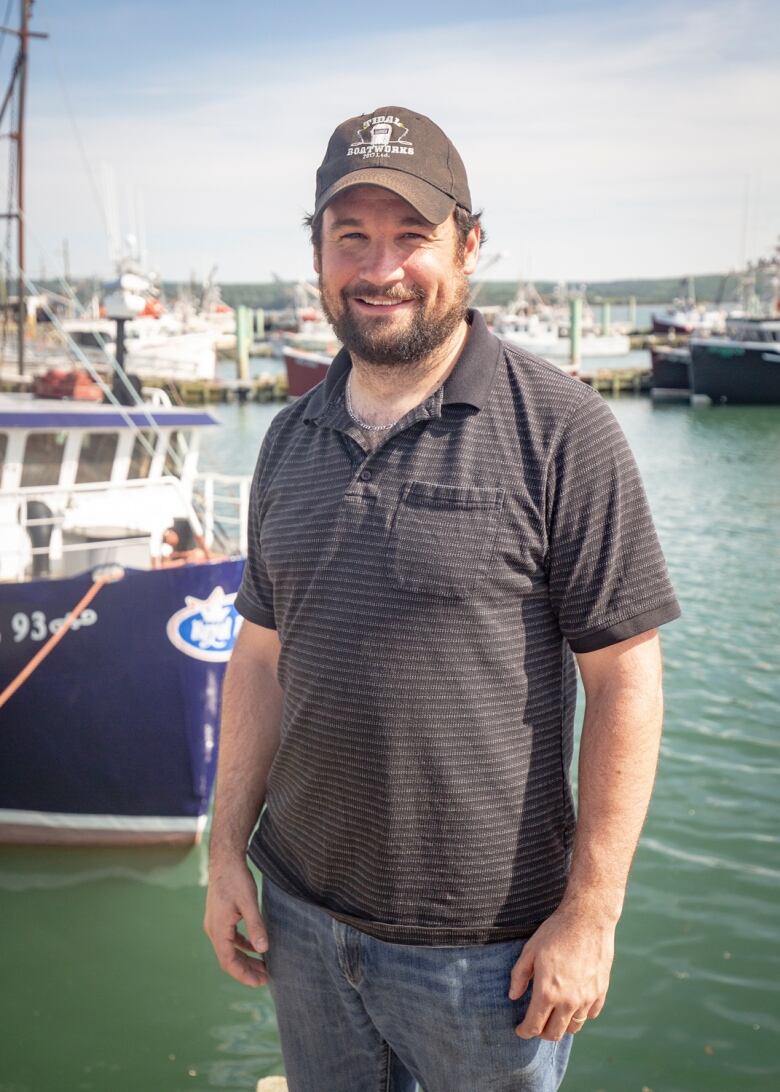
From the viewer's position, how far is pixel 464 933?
83.4 inches

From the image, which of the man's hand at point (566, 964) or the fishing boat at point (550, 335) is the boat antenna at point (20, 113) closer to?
the man's hand at point (566, 964)

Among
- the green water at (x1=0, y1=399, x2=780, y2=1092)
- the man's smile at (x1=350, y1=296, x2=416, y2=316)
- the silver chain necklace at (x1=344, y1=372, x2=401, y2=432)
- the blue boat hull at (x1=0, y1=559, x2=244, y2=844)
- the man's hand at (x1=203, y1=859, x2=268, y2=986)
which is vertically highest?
the man's smile at (x1=350, y1=296, x2=416, y2=316)

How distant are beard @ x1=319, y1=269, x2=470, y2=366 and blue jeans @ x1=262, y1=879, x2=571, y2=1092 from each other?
1.19 meters

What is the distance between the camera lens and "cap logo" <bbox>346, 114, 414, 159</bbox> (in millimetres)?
2205

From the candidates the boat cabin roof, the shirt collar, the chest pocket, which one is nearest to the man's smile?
the shirt collar

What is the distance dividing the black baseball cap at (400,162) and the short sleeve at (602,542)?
0.58m

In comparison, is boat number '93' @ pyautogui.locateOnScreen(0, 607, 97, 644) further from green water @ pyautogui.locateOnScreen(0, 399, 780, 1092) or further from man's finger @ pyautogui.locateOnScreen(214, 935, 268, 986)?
man's finger @ pyautogui.locateOnScreen(214, 935, 268, 986)

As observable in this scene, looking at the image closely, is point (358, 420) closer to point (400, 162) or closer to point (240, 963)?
point (400, 162)

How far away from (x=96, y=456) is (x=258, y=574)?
5957 mm

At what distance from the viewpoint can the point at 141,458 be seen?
8.39 metres

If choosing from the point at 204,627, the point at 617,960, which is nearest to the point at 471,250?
the point at 617,960

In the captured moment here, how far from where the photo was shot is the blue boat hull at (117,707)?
22.5 ft

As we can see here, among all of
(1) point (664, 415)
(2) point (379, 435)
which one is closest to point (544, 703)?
(2) point (379, 435)

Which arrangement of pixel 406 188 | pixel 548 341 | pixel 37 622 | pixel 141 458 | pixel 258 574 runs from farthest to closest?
pixel 548 341
pixel 141 458
pixel 37 622
pixel 258 574
pixel 406 188
